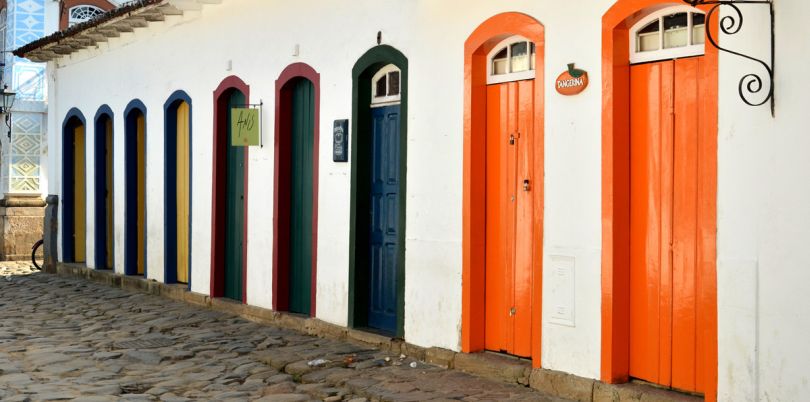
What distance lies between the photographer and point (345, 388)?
7.95 metres

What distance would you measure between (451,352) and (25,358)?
4.09 meters

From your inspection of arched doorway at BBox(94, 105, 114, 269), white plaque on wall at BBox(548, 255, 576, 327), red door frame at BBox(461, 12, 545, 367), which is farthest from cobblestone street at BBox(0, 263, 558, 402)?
arched doorway at BBox(94, 105, 114, 269)

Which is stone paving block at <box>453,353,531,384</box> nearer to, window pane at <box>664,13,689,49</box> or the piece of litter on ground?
the piece of litter on ground

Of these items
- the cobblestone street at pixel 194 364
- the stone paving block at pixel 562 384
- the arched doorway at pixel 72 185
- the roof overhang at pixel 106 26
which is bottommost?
the cobblestone street at pixel 194 364

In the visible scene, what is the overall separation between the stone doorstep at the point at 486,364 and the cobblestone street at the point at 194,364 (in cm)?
11

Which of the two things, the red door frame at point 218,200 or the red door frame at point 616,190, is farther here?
the red door frame at point 218,200

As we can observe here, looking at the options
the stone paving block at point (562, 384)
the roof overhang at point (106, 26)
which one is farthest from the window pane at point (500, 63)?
the roof overhang at point (106, 26)

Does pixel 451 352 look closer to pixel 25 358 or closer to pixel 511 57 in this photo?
pixel 511 57

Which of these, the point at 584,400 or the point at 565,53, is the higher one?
the point at 565,53

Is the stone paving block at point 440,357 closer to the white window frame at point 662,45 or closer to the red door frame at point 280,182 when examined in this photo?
the white window frame at point 662,45

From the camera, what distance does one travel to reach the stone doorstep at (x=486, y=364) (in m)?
6.91

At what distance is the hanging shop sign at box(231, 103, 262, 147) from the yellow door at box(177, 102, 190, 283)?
83.6 inches

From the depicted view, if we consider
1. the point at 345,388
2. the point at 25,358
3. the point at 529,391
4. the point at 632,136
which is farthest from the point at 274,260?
the point at 632,136

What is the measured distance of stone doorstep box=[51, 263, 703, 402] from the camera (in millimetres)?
6914
